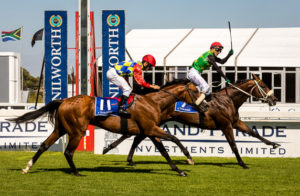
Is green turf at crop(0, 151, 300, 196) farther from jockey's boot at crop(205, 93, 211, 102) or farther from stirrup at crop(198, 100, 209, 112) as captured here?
jockey's boot at crop(205, 93, 211, 102)

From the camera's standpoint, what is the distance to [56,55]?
506 inches

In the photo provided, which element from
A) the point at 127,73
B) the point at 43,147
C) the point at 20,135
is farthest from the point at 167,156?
the point at 20,135

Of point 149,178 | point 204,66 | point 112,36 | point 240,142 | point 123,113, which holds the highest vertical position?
point 112,36

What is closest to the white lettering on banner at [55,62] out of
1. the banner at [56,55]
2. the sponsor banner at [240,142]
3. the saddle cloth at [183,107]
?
the banner at [56,55]

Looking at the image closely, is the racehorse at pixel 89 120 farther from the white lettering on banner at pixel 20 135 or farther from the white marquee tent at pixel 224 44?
the white marquee tent at pixel 224 44

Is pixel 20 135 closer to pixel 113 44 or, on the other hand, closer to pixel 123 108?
pixel 113 44

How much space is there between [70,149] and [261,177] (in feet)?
9.51

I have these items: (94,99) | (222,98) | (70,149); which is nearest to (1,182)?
(70,149)

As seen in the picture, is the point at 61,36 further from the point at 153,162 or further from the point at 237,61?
the point at 237,61

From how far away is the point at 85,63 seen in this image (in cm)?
1258

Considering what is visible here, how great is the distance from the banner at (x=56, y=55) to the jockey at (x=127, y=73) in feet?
16.2

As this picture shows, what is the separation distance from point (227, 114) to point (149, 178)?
A: 2.48m

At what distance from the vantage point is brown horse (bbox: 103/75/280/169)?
9438mm

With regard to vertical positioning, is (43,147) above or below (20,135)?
above
